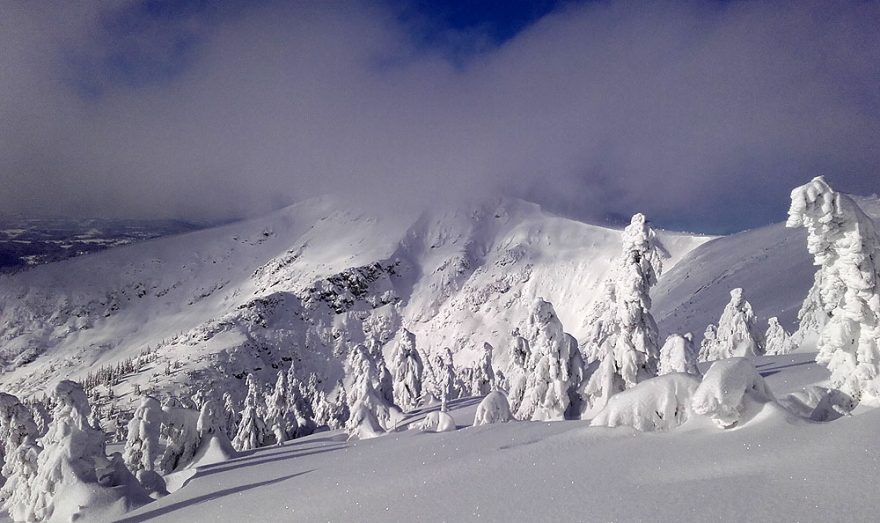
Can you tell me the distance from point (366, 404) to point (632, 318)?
91.3 ft

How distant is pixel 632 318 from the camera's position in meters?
21.0

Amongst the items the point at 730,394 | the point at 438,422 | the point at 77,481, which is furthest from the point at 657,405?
the point at 77,481

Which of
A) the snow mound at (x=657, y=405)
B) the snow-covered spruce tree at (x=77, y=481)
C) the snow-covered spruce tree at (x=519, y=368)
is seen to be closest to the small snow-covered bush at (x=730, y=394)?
the snow mound at (x=657, y=405)

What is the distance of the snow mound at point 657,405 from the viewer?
37.4ft

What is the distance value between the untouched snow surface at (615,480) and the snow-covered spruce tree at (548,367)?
12177 millimetres

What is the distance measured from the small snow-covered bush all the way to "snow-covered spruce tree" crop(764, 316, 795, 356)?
39.0m

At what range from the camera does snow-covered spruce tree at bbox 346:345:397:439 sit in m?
40.7

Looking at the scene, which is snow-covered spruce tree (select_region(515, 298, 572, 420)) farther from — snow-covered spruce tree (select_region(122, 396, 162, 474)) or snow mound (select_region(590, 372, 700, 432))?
snow-covered spruce tree (select_region(122, 396, 162, 474))

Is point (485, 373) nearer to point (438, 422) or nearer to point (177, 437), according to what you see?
point (438, 422)

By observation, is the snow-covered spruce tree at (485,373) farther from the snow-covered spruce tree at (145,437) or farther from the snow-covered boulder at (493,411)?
the snow-covered spruce tree at (145,437)

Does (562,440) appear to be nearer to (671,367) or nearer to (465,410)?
(671,367)

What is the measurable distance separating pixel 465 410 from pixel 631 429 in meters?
31.7

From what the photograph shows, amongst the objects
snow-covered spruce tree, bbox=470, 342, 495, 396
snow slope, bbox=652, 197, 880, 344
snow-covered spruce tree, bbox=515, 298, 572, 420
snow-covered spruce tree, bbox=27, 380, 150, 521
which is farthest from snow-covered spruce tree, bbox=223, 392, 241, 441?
snow slope, bbox=652, 197, 880, 344

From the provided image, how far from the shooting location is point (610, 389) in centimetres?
2175
